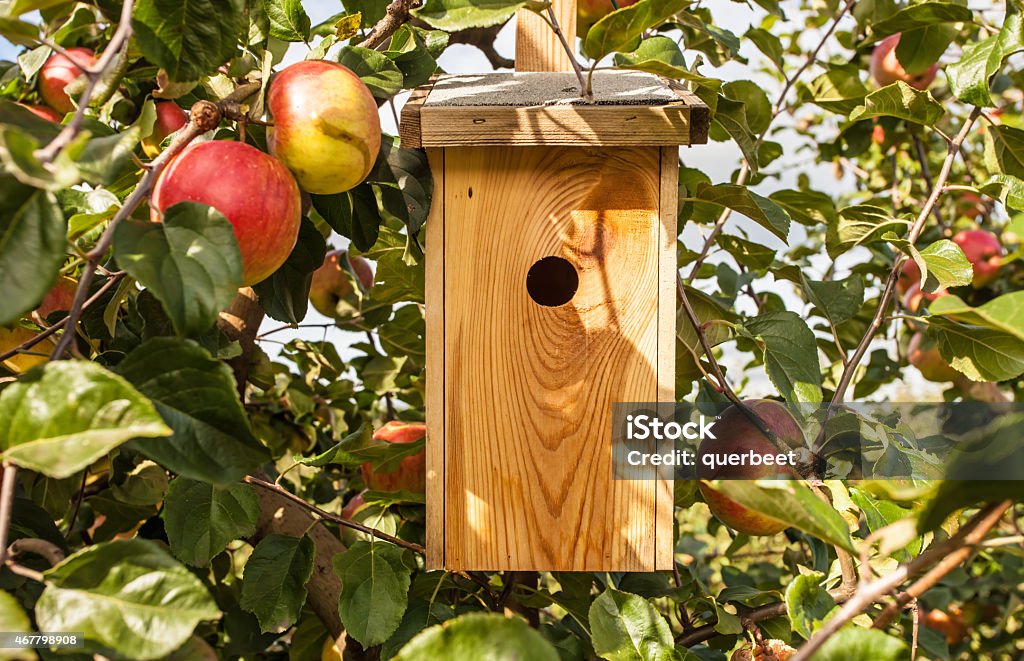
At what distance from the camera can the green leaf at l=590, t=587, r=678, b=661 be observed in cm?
94

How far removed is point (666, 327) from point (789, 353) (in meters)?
0.30

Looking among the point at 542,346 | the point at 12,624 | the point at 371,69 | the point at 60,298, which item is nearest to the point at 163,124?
the point at 60,298

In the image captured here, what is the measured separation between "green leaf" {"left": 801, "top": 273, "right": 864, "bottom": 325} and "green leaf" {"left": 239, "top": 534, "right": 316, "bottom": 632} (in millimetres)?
965

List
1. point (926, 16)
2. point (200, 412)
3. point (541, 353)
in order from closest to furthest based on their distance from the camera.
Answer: point (200, 412), point (541, 353), point (926, 16)

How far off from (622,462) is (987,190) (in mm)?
722

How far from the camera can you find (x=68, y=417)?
60cm

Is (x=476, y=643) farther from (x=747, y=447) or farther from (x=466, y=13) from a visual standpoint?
(x=747, y=447)

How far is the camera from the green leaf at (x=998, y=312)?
0.56 meters

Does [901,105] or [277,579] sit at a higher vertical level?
[901,105]

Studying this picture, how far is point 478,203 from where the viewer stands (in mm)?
1085

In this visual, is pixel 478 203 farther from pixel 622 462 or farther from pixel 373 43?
pixel 622 462

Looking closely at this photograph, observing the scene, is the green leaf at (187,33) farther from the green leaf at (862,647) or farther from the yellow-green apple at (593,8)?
the yellow-green apple at (593,8)

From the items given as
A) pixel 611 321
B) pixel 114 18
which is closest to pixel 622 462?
pixel 611 321

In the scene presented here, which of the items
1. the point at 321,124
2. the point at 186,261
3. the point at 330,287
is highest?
the point at 321,124
